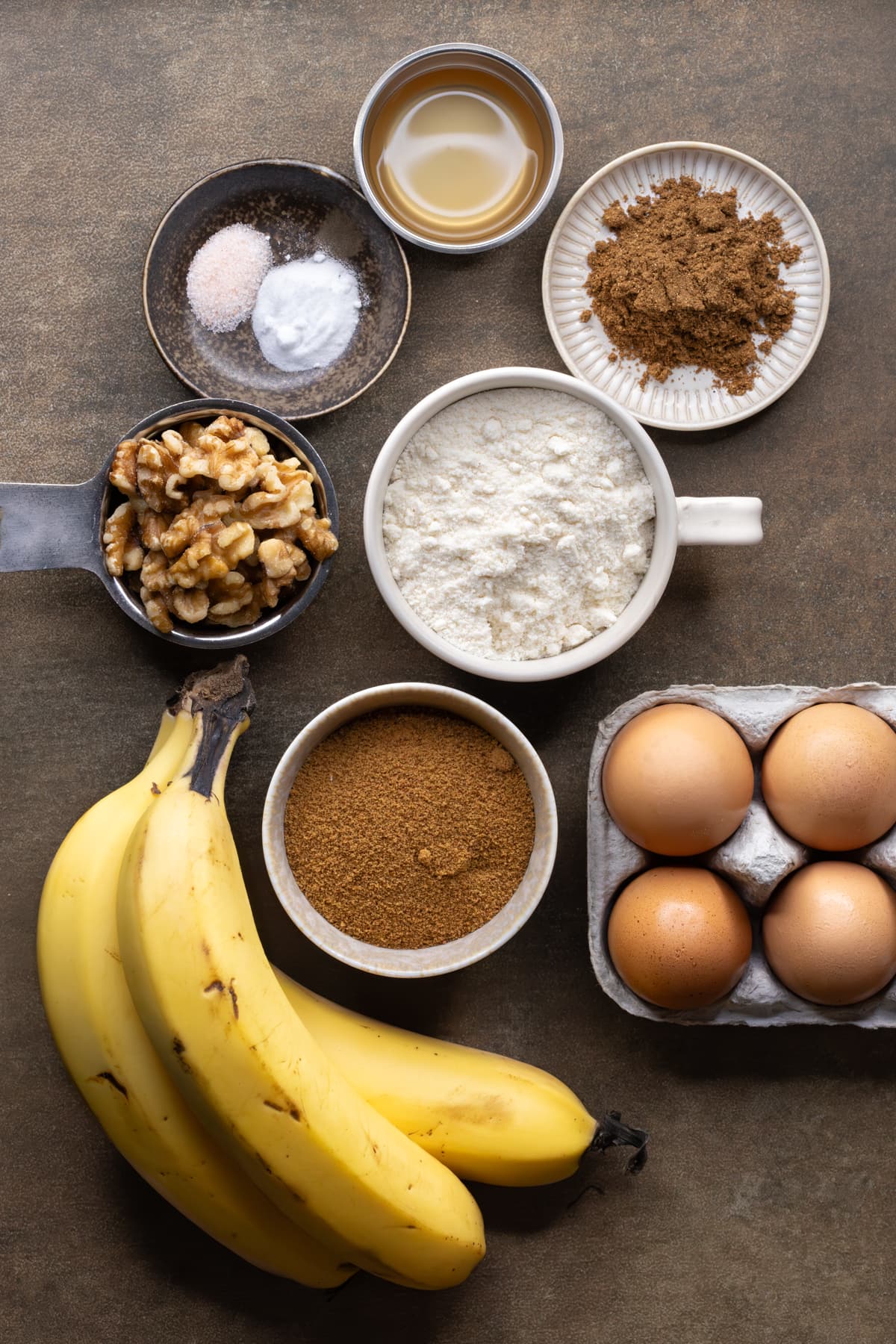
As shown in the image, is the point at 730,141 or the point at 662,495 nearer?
the point at 662,495

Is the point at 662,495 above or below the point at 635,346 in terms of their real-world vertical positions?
below

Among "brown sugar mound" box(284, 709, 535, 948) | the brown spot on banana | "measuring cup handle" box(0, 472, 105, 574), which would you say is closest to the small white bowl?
"brown sugar mound" box(284, 709, 535, 948)

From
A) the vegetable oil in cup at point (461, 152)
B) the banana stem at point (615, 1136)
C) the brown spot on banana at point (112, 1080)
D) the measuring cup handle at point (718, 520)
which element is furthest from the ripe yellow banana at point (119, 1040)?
the vegetable oil in cup at point (461, 152)

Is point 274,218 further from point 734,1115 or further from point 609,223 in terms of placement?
point 734,1115

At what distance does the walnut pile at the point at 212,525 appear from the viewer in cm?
116

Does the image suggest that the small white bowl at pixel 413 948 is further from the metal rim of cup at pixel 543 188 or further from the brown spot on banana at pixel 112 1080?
the metal rim of cup at pixel 543 188

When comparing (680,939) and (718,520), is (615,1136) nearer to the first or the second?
(680,939)

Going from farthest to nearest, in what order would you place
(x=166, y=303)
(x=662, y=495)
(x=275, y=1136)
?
(x=166, y=303), (x=662, y=495), (x=275, y=1136)

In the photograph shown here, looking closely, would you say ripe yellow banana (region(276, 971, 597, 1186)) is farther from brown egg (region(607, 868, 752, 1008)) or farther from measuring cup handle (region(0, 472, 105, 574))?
measuring cup handle (region(0, 472, 105, 574))

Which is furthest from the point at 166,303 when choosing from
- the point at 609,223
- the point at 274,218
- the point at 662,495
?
the point at 662,495

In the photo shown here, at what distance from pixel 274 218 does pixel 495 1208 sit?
1480 millimetres

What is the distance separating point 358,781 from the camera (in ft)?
3.99

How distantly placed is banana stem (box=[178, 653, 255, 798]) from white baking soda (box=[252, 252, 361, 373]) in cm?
48

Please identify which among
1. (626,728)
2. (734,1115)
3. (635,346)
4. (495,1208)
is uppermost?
(635,346)
